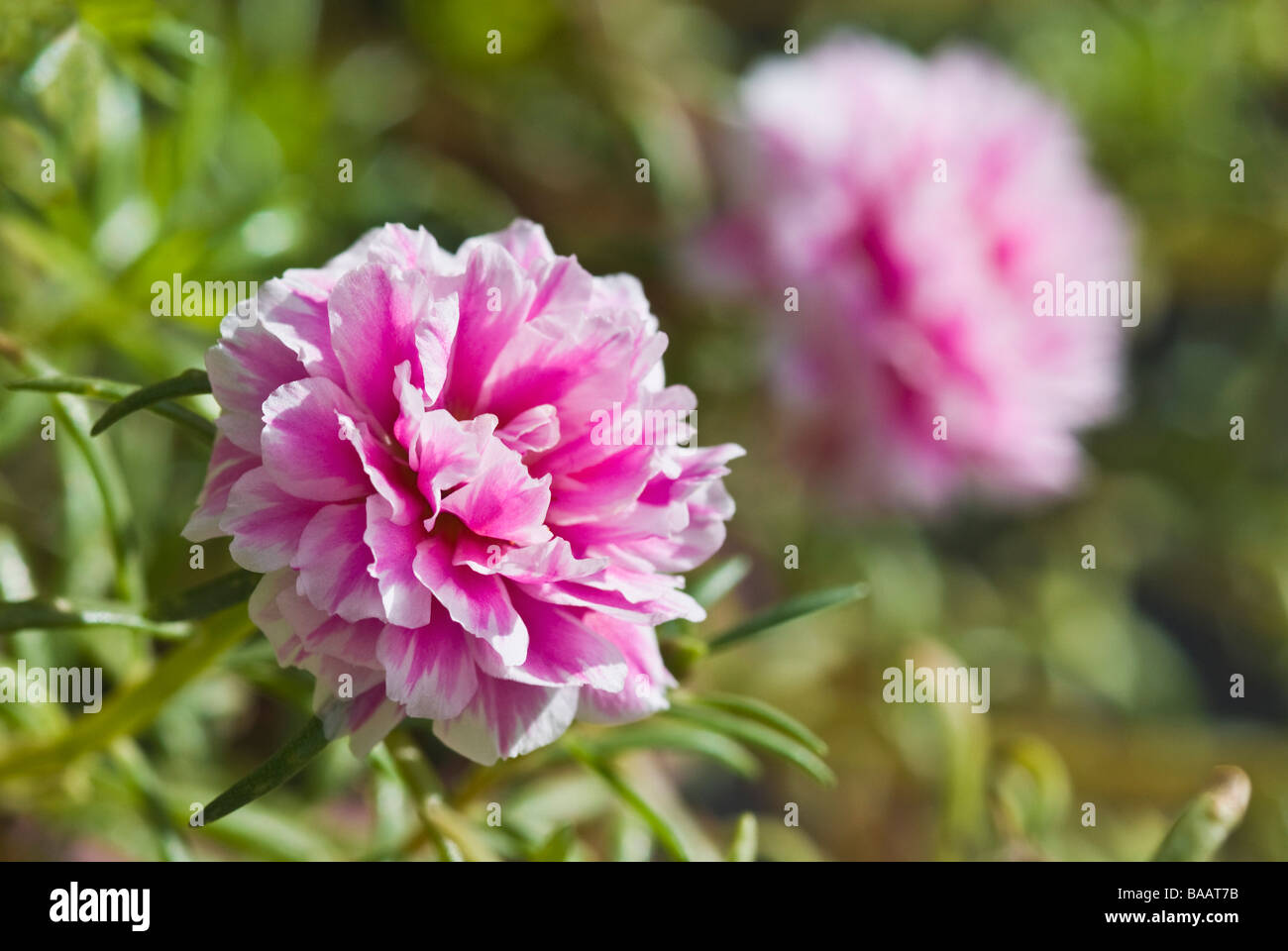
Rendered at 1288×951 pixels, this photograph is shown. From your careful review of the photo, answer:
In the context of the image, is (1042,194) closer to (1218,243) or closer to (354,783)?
(1218,243)

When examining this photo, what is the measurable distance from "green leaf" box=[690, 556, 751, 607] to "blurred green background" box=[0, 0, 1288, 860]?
4.7 inches

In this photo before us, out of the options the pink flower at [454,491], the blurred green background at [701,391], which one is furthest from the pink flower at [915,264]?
the pink flower at [454,491]

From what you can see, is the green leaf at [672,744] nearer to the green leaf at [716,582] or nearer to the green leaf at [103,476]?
the green leaf at [716,582]

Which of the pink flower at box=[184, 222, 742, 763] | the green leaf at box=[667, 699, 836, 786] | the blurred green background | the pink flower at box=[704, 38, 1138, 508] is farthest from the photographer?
the pink flower at box=[704, 38, 1138, 508]

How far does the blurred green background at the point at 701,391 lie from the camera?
654mm

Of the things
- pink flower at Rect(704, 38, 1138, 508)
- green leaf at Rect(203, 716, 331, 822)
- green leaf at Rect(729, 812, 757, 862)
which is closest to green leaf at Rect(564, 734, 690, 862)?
green leaf at Rect(729, 812, 757, 862)

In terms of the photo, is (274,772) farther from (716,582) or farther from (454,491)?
(716,582)

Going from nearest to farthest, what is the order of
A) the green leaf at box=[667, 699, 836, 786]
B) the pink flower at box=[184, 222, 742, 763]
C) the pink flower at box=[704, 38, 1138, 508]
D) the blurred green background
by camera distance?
1. the pink flower at box=[184, 222, 742, 763]
2. the green leaf at box=[667, 699, 836, 786]
3. the blurred green background
4. the pink flower at box=[704, 38, 1138, 508]

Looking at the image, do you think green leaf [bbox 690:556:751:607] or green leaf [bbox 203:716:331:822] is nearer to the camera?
green leaf [bbox 203:716:331:822]

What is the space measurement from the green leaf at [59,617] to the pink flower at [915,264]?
1.80ft

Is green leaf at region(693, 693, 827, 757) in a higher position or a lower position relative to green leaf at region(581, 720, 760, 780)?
higher

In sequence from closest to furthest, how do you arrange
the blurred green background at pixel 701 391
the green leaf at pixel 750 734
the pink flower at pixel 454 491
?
the pink flower at pixel 454 491
the green leaf at pixel 750 734
the blurred green background at pixel 701 391

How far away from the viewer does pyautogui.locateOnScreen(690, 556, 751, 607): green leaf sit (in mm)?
531

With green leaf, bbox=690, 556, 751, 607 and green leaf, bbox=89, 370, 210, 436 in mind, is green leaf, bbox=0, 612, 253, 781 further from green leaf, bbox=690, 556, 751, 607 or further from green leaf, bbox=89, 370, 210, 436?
green leaf, bbox=690, 556, 751, 607
